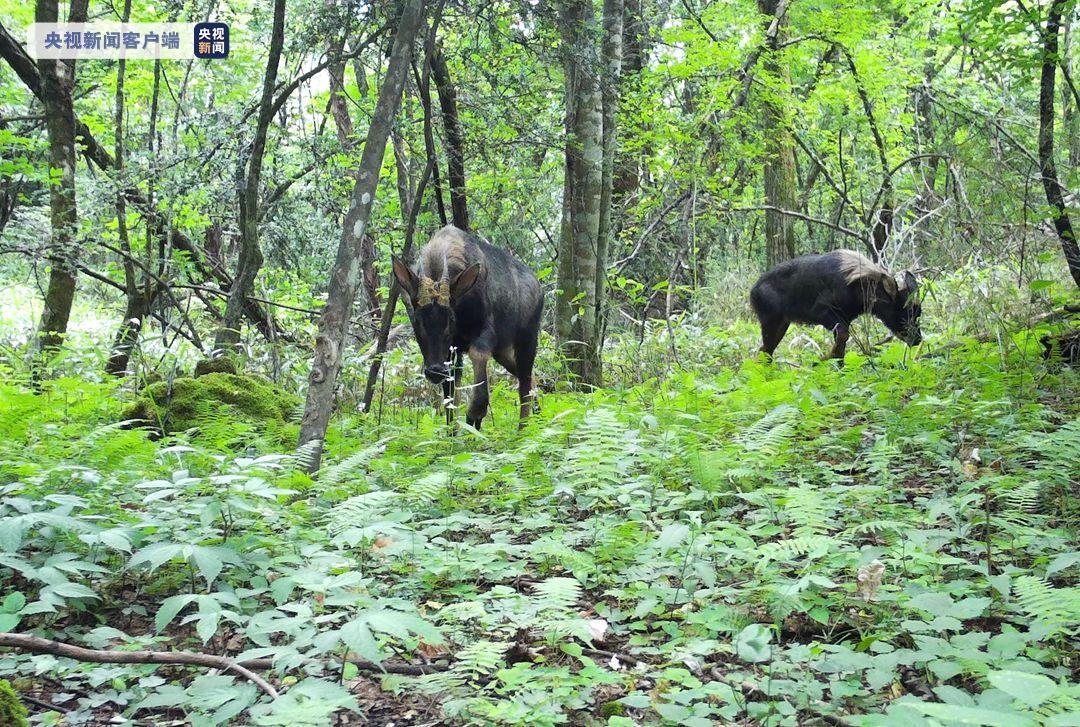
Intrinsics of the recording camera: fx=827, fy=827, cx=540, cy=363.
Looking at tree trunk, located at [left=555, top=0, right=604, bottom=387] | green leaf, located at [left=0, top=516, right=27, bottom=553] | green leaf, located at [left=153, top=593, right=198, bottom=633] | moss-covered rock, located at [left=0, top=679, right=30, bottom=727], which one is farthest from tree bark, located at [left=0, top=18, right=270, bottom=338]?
moss-covered rock, located at [left=0, top=679, right=30, bottom=727]

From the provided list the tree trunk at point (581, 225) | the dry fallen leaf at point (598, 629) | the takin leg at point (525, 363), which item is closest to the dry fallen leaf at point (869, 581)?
the dry fallen leaf at point (598, 629)

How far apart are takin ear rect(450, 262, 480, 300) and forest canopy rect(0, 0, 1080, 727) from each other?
0.07 m

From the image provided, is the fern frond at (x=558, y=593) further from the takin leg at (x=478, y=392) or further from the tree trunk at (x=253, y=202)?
the tree trunk at (x=253, y=202)

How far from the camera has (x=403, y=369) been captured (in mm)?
9969

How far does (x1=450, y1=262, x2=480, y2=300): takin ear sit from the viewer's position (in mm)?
8203

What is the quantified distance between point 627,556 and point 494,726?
1512mm

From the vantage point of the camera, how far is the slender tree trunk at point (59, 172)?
9.80 metres

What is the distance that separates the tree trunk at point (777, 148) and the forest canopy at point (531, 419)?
0.28 feet

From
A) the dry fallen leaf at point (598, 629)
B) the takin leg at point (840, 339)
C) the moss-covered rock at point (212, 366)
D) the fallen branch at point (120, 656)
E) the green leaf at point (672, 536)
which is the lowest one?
the fallen branch at point (120, 656)

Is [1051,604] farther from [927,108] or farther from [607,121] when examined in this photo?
[927,108]

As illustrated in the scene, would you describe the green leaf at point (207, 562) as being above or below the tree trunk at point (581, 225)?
below

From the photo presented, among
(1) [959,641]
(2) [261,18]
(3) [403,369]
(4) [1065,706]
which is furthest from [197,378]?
(4) [1065,706]

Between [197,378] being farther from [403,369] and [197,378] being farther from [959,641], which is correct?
[959,641]

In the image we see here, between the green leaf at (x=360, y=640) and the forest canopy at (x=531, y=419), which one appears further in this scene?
the forest canopy at (x=531, y=419)
